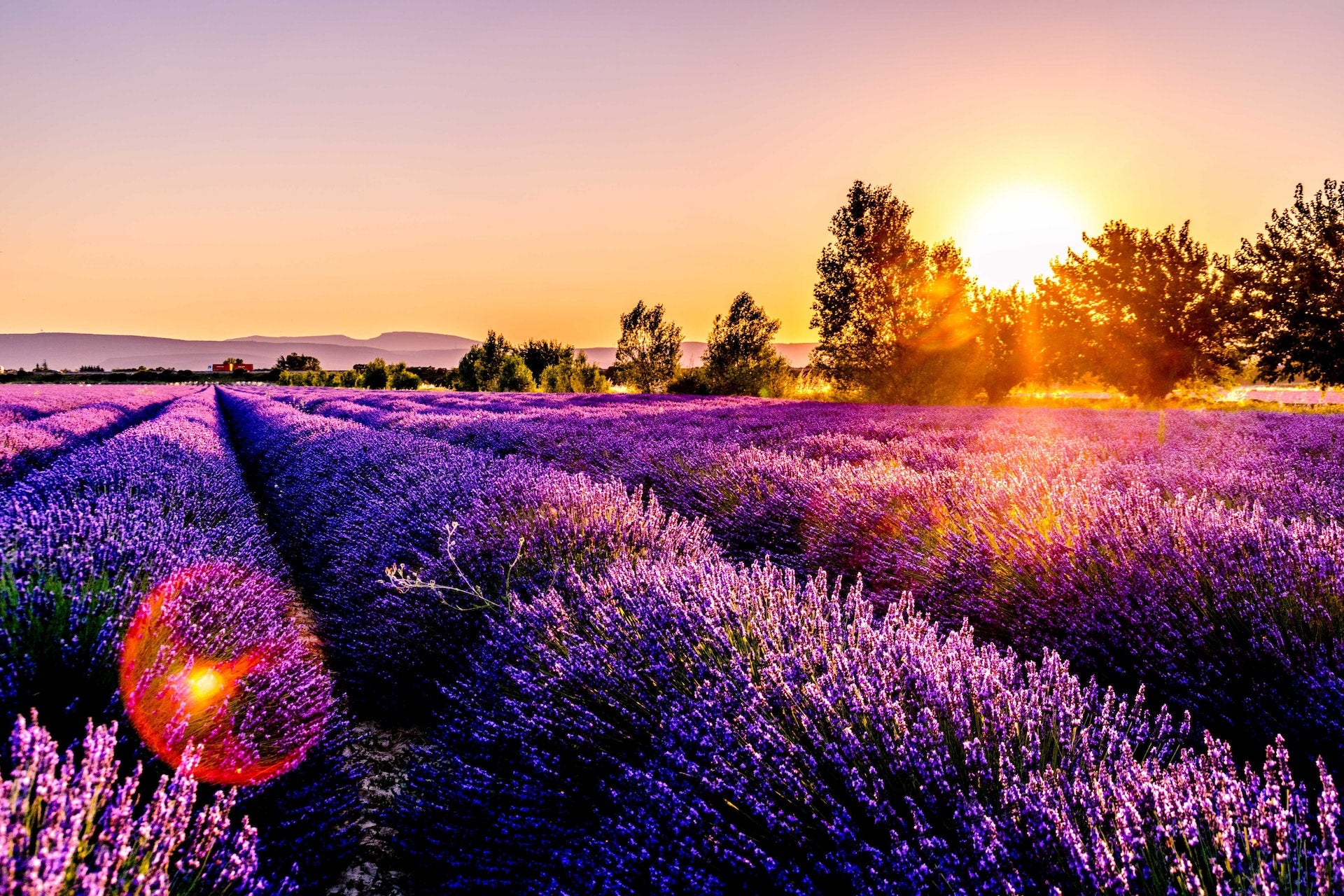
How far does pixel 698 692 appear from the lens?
1.20 metres

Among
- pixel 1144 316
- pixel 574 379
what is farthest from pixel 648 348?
pixel 1144 316

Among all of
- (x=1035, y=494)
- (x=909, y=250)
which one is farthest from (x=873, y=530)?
(x=909, y=250)

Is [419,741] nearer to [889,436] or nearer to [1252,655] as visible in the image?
[1252,655]

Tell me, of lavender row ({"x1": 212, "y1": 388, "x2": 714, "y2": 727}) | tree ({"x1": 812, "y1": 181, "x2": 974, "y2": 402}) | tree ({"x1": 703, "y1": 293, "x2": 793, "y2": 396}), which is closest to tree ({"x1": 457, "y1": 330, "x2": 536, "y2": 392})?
tree ({"x1": 703, "y1": 293, "x2": 793, "y2": 396})

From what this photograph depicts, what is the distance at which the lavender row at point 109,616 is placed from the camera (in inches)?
53.1

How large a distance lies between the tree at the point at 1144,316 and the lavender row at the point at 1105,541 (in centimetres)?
1827

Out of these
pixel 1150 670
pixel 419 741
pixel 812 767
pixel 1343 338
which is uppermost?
pixel 1343 338

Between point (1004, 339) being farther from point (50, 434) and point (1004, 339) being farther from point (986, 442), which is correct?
point (50, 434)

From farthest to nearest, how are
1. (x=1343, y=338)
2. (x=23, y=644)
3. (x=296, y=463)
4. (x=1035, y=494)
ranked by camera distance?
(x=1343, y=338) → (x=296, y=463) → (x=1035, y=494) → (x=23, y=644)

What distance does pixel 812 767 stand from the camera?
3.32 ft

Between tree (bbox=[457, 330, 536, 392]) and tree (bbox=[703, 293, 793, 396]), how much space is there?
39.5 ft

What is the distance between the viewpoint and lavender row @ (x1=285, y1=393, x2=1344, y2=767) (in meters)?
1.56

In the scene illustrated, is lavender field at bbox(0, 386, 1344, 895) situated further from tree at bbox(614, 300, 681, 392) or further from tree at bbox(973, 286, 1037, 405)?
tree at bbox(614, 300, 681, 392)

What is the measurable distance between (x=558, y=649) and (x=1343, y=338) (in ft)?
74.6
